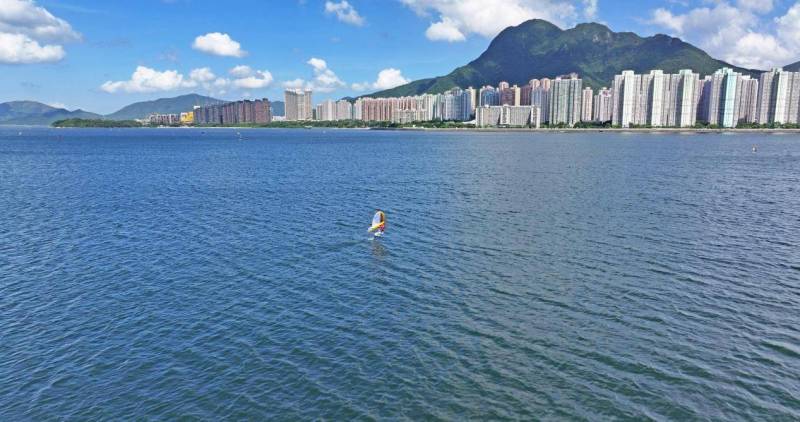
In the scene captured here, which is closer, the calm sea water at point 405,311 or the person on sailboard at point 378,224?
the calm sea water at point 405,311

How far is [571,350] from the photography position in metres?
20.7

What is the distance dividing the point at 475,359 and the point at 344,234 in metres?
22.4

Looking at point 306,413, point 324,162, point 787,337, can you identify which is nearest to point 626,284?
point 787,337

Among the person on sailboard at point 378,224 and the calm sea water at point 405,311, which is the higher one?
the person on sailboard at point 378,224

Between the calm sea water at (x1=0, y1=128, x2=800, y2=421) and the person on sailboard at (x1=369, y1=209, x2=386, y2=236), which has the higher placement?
the person on sailboard at (x1=369, y1=209, x2=386, y2=236)

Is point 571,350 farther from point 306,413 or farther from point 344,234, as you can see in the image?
point 344,234

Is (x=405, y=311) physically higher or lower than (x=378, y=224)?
lower

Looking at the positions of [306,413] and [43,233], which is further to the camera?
[43,233]

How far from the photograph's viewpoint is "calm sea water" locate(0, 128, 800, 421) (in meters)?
17.7

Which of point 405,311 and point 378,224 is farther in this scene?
point 378,224

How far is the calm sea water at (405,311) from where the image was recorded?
17719 millimetres

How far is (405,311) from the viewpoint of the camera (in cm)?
2506

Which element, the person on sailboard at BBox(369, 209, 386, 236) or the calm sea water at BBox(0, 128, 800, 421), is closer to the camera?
the calm sea water at BBox(0, 128, 800, 421)

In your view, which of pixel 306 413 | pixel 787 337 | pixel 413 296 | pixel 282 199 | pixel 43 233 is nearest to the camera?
pixel 306 413
